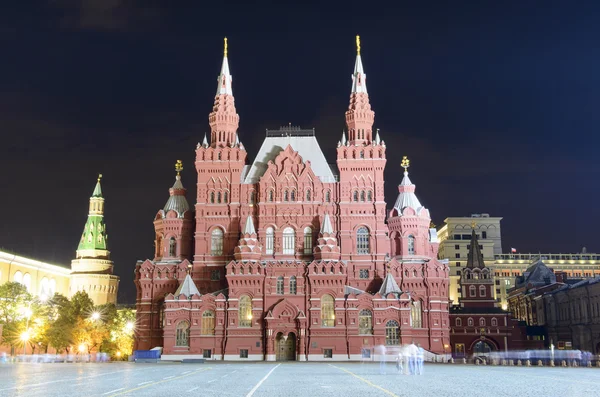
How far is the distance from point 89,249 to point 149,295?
53486 millimetres

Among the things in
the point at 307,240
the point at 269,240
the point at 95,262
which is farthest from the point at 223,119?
the point at 95,262

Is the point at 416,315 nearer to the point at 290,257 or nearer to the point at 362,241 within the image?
the point at 362,241

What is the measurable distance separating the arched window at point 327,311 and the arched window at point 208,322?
1368 centimetres

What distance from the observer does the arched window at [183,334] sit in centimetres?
8450

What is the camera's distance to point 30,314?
294ft

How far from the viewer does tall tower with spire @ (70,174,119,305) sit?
450 feet

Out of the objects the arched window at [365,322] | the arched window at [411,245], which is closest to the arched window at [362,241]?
the arched window at [411,245]

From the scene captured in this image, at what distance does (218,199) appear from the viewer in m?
92.2

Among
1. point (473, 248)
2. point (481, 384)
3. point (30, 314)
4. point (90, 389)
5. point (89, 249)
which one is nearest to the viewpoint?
point (90, 389)

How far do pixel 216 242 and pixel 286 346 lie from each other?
17.2 meters

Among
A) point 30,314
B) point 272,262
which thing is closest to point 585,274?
point 272,262

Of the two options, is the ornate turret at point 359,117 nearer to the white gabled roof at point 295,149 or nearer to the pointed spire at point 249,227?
the white gabled roof at point 295,149

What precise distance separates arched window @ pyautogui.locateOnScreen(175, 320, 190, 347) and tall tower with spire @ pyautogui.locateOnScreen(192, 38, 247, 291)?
19.7ft

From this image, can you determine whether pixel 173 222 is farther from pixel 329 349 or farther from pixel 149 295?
pixel 329 349
